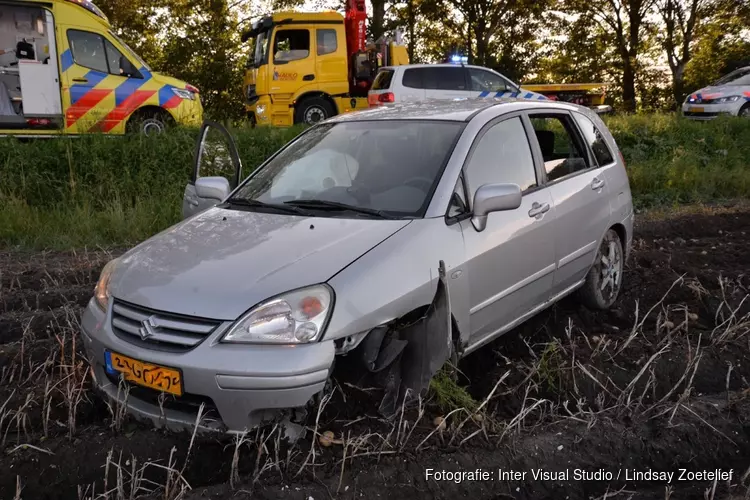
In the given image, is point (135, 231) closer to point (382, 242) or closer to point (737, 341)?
point (382, 242)

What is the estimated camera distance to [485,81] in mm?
14234

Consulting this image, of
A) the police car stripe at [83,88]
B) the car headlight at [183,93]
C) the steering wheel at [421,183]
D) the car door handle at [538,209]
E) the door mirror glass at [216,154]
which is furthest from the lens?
the car headlight at [183,93]

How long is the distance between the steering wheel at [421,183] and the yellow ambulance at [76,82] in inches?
297

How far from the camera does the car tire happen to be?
4672mm

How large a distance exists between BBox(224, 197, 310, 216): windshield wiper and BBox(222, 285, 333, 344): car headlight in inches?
33.6

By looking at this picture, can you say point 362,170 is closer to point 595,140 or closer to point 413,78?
point 595,140

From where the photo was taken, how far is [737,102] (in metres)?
15.3

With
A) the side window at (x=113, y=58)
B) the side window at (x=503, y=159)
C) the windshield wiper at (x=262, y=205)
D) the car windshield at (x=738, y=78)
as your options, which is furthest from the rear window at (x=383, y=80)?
the windshield wiper at (x=262, y=205)

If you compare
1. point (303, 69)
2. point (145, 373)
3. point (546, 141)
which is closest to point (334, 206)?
point (145, 373)

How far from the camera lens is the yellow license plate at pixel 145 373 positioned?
269 cm

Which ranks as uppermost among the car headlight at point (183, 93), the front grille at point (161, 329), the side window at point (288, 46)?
the side window at point (288, 46)

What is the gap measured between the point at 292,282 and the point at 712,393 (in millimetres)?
2311

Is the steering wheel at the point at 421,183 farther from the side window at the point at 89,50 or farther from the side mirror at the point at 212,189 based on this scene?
the side window at the point at 89,50

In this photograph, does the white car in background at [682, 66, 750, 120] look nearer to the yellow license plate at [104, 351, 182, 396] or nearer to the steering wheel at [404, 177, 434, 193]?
the steering wheel at [404, 177, 434, 193]
